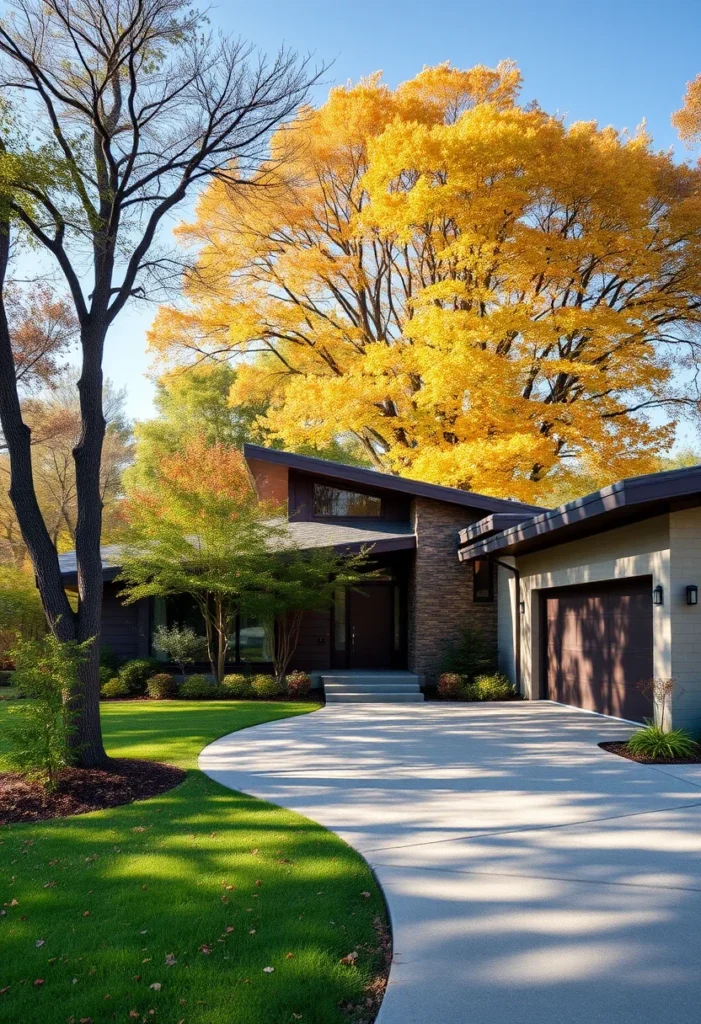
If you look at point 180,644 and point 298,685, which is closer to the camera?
point 298,685

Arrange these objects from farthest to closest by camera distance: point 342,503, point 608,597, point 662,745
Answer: point 342,503 → point 608,597 → point 662,745

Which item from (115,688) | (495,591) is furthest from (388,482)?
(115,688)

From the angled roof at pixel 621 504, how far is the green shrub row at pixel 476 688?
346 centimetres

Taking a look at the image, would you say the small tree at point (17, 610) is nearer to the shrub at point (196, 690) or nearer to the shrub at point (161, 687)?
the shrub at point (161, 687)

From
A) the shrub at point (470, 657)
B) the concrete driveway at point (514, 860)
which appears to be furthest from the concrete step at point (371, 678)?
the concrete driveway at point (514, 860)

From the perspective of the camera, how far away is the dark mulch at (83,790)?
6691 mm

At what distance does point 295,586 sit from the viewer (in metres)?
14.9

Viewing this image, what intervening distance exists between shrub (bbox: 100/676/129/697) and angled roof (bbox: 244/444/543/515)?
17.5 feet

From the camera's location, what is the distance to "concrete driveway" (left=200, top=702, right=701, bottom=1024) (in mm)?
3469

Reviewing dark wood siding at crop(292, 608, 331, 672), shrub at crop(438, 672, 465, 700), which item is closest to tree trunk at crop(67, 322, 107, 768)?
shrub at crop(438, 672, 465, 700)

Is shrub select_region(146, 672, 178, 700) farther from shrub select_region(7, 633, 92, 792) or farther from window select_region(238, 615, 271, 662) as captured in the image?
shrub select_region(7, 633, 92, 792)

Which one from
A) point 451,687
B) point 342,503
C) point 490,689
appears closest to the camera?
point 490,689

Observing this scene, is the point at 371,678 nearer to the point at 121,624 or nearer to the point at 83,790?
the point at 121,624

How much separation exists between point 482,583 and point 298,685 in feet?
14.7
